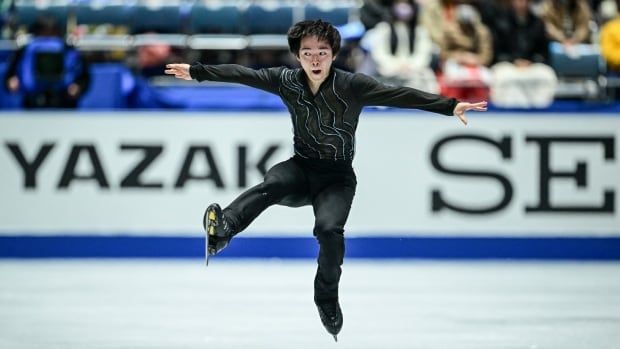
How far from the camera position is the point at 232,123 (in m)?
10.9

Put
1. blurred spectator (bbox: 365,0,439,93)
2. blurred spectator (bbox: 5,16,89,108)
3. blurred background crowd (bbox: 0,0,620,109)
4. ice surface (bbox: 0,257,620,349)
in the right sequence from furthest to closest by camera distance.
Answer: blurred spectator (bbox: 365,0,439,93) → blurred background crowd (bbox: 0,0,620,109) → blurred spectator (bbox: 5,16,89,108) → ice surface (bbox: 0,257,620,349)

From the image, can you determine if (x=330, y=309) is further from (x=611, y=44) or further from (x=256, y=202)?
(x=611, y=44)

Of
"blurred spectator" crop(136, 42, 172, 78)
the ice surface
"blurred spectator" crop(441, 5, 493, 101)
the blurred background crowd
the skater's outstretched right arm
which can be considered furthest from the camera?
"blurred spectator" crop(136, 42, 172, 78)

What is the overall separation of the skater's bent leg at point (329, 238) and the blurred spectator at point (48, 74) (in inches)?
212

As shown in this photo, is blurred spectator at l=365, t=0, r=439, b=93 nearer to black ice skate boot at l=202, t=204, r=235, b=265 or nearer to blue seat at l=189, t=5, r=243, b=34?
blue seat at l=189, t=5, r=243, b=34

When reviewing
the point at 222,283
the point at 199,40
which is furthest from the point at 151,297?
the point at 199,40

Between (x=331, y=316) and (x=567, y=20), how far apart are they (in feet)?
24.1

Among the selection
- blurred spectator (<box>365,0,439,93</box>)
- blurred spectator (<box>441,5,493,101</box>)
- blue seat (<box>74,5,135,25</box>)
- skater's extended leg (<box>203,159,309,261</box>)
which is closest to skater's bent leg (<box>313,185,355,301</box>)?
skater's extended leg (<box>203,159,309,261</box>)

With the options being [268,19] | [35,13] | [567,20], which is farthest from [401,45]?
[35,13]

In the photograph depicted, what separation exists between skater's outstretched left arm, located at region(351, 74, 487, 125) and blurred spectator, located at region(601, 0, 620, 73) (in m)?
6.36

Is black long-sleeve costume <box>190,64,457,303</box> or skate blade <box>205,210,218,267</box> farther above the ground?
black long-sleeve costume <box>190,64,457,303</box>

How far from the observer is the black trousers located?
6273 millimetres

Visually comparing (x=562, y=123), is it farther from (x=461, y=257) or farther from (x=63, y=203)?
(x=63, y=203)

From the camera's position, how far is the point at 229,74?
638cm
